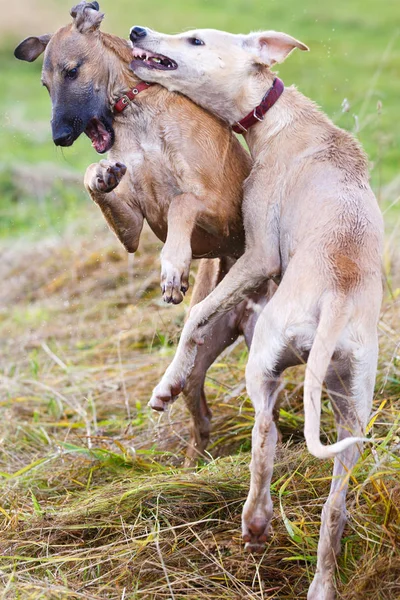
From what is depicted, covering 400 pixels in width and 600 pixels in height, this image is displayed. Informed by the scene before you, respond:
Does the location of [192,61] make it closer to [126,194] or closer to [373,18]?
[126,194]

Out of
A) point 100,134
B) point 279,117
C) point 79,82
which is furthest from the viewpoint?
point 100,134

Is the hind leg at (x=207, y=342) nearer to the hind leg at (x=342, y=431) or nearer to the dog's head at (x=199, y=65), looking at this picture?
the dog's head at (x=199, y=65)

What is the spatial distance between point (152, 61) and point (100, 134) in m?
0.43

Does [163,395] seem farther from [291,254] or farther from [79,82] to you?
[79,82]

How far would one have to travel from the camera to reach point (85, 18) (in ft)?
16.1

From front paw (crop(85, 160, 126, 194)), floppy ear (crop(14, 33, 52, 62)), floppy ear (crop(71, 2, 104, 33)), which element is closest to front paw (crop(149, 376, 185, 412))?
front paw (crop(85, 160, 126, 194))

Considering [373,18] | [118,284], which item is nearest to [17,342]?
[118,284]

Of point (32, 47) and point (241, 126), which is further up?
point (32, 47)

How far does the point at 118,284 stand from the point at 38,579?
425 centimetres

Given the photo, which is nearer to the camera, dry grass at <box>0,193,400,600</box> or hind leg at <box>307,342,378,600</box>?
hind leg at <box>307,342,378,600</box>

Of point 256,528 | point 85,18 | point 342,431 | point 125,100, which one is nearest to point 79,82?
point 125,100

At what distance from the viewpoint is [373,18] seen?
1850cm

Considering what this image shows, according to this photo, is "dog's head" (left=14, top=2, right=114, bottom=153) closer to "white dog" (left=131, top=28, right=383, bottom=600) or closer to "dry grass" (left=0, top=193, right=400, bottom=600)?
"white dog" (left=131, top=28, right=383, bottom=600)

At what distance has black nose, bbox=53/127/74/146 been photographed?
185 inches
